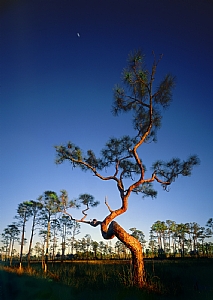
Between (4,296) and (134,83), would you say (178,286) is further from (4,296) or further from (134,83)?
(134,83)

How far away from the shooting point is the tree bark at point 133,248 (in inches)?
205

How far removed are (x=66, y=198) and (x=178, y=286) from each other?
4371 mm

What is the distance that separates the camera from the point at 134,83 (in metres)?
6.22

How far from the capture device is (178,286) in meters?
5.23

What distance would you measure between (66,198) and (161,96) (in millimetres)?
4685

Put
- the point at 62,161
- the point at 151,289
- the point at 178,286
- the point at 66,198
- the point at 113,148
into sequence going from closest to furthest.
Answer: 1. the point at 151,289
2. the point at 178,286
3. the point at 62,161
4. the point at 113,148
5. the point at 66,198

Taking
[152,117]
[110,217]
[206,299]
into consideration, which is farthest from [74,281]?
[152,117]

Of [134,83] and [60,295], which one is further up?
[134,83]

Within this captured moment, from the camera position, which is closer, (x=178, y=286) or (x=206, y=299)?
(x=206, y=299)

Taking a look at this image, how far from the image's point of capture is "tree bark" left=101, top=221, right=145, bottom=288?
5.21 meters

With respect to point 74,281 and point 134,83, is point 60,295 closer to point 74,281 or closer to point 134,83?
point 74,281

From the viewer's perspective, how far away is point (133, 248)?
557 cm

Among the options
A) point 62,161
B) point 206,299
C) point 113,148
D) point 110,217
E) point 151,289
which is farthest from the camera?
point 113,148

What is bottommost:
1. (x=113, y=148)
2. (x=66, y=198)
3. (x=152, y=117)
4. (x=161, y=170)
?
(x=66, y=198)
